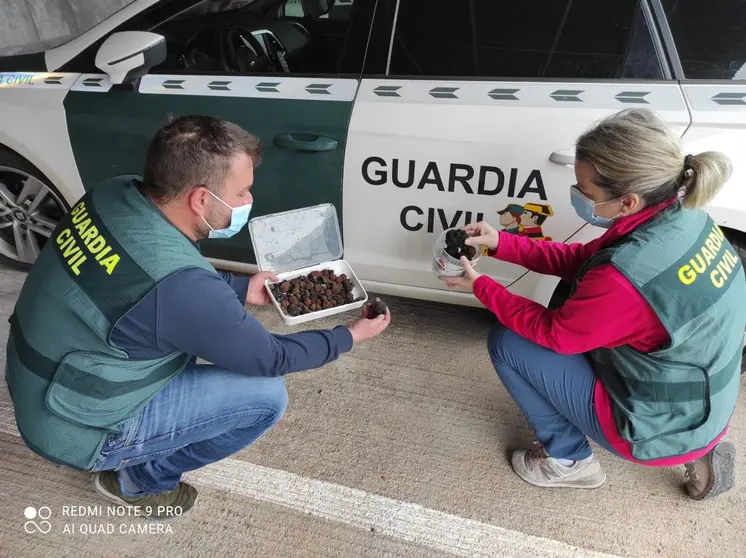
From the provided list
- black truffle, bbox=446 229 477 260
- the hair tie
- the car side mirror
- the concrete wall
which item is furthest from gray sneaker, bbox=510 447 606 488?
the concrete wall

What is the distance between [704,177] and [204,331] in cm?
124

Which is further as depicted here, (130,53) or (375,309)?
(130,53)

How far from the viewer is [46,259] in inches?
52.9

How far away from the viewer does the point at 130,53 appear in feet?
6.47

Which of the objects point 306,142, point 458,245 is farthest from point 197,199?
point 458,245

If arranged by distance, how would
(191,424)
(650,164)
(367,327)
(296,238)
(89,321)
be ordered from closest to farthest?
(89,321) → (650,164) → (191,424) → (367,327) → (296,238)

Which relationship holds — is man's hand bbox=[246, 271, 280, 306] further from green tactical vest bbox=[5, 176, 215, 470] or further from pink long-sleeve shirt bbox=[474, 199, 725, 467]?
pink long-sleeve shirt bbox=[474, 199, 725, 467]

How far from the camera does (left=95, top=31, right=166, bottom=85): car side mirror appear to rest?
1.98m

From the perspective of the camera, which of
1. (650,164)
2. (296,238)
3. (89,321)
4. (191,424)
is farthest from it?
(296,238)

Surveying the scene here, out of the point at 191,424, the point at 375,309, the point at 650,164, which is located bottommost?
the point at 191,424

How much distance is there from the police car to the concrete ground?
0.55 m

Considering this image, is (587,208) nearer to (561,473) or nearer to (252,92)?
(561,473)

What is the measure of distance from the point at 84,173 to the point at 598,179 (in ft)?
6.64

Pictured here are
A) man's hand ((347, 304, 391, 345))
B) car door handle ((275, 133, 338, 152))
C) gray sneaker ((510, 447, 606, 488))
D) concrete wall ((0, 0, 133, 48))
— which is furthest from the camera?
concrete wall ((0, 0, 133, 48))
